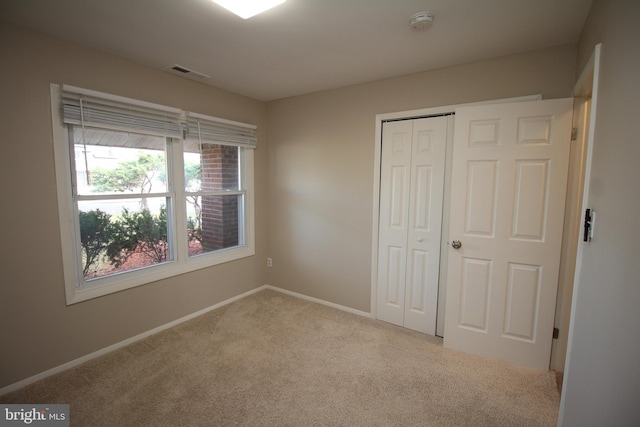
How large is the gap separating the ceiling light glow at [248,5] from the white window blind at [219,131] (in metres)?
1.47

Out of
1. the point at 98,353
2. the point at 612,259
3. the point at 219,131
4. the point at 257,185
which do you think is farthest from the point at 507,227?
the point at 98,353

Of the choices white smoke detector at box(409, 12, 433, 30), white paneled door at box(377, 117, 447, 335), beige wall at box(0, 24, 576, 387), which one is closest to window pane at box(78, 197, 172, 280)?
beige wall at box(0, 24, 576, 387)

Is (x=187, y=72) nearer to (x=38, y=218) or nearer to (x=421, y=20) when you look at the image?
(x=38, y=218)

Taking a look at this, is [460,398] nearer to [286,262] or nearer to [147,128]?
[286,262]

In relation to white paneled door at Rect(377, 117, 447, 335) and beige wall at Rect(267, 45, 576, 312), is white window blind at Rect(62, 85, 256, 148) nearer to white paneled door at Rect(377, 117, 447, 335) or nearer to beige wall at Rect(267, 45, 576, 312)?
beige wall at Rect(267, 45, 576, 312)

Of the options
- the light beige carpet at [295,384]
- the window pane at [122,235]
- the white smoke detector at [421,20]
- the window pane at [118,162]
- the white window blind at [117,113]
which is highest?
the white smoke detector at [421,20]

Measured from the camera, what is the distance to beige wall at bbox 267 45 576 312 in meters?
2.37

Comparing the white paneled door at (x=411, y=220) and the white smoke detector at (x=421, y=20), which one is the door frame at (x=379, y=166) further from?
the white smoke detector at (x=421, y=20)

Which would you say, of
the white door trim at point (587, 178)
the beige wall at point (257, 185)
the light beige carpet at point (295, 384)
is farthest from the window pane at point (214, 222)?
Answer: the white door trim at point (587, 178)

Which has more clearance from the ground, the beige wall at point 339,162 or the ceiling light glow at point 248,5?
the ceiling light glow at point 248,5

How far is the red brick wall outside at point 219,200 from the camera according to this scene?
3.21 m

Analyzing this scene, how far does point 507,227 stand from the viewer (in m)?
2.26

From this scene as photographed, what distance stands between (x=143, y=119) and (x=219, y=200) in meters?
1.17

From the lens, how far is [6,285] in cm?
190
